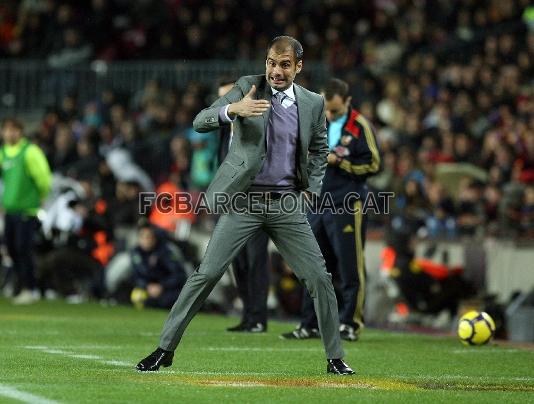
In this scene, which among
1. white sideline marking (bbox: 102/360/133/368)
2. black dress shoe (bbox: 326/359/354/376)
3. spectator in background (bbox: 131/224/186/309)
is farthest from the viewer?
spectator in background (bbox: 131/224/186/309)

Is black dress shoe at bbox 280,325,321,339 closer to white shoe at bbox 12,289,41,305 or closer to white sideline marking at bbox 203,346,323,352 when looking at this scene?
white sideline marking at bbox 203,346,323,352

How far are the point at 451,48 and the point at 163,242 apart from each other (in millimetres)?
7441

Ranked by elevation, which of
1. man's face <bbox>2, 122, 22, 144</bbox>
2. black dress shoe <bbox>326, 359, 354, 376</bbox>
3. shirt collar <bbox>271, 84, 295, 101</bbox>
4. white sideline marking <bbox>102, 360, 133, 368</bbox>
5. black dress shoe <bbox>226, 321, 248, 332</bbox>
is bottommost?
black dress shoe <bbox>226, 321, 248, 332</bbox>

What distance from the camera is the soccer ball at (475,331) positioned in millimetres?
12250

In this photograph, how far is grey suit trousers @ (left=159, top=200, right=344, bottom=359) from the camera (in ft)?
28.7

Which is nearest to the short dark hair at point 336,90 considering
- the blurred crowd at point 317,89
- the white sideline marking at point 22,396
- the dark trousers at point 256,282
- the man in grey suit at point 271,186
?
the blurred crowd at point 317,89

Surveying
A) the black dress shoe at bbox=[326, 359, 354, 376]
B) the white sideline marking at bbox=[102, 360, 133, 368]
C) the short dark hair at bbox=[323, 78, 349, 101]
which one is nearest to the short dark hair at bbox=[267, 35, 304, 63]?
the black dress shoe at bbox=[326, 359, 354, 376]

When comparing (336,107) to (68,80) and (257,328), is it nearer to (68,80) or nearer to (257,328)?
(257,328)

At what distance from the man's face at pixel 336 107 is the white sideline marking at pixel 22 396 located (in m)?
5.13

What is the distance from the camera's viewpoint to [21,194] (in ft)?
58.7

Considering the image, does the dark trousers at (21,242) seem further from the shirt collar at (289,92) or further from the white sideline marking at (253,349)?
the shirt collar at (289,92)

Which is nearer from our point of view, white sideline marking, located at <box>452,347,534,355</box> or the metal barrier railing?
white sideline marking, located at <box>452,347,534,355</box>

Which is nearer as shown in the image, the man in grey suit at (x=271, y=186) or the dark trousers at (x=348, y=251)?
the man in grey suit at (x=271, y=186)

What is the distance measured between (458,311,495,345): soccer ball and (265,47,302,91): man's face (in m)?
4.22
